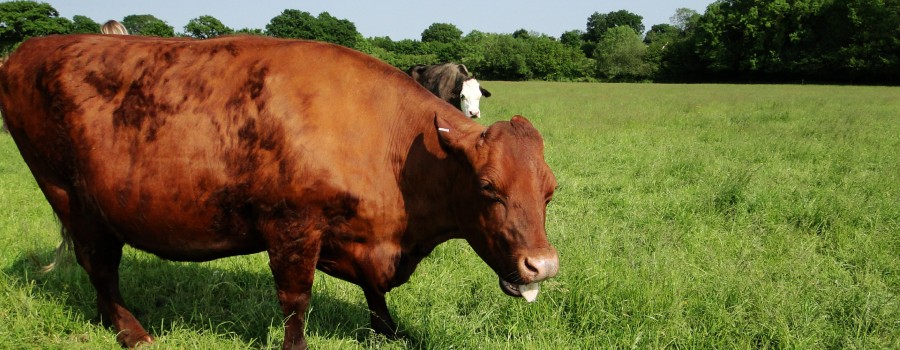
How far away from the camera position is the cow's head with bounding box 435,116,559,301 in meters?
2.37

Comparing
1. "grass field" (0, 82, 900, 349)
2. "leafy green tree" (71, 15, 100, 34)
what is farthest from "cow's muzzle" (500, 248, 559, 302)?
"leafy green tree" (71, 15, 100, 34)

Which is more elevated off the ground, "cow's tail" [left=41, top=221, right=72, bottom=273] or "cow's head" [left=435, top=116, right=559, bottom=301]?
"cow's head" [left=435, top=116, right=559, bottom=301]

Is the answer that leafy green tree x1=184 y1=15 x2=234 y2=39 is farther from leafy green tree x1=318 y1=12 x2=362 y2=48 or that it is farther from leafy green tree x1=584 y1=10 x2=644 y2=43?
leafy green tree x1=584 y1=10 x2=644 y2=43

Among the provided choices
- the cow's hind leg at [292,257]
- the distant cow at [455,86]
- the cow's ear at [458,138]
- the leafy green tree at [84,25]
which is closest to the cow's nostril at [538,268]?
the cow's ear at [458,138]

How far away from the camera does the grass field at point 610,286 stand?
125 inches

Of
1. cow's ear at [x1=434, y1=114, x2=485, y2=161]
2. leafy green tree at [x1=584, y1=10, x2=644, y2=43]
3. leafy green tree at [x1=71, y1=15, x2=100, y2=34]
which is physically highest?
leafy green tree at [x1=584, y1=10, x2=644, y2=43]

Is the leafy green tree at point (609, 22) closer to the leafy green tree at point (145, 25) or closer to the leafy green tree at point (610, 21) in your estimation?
the leafy green tree at point (610, 21)

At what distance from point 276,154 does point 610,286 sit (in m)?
2.14

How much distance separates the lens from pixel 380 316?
3.35m

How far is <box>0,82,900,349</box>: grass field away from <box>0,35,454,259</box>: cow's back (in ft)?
2.68

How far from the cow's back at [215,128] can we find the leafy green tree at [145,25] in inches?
3287

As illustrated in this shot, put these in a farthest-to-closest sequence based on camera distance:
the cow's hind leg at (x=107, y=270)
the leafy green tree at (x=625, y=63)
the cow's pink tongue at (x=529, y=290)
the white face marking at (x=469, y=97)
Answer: the leafy green tree at (x=625, y=63)
the white face marking at (x=469, y=97)
the cow's hind leg at (x=107, y=270)
the cow's pink tongue at (x=529, y=290)

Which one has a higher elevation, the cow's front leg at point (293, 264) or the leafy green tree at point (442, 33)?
the leafy green tree at point (442, 33)

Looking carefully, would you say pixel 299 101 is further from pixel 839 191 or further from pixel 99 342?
pixel 839 191
